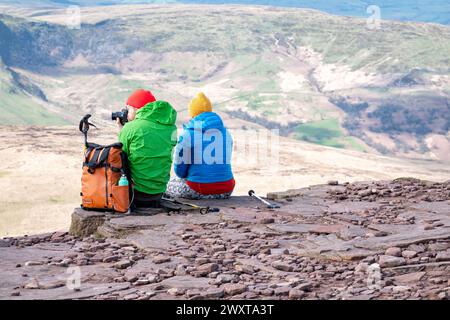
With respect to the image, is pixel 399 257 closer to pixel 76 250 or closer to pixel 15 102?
pixel 76 250

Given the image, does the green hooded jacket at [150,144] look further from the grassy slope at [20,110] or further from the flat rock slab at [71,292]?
the grassy slope at [20,110]

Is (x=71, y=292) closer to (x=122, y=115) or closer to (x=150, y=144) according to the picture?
(x=150, y=144)

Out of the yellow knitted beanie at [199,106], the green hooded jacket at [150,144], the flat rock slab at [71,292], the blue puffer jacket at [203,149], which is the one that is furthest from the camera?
the yellow knitted beanie at [199,106]

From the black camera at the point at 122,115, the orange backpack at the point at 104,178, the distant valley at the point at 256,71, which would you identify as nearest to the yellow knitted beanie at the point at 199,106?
the black camera at the point at 122,115

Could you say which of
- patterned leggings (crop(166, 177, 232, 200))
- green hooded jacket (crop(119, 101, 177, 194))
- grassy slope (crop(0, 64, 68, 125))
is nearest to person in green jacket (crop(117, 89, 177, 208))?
green hooded jacket (crop(119, 101, 177, 194))

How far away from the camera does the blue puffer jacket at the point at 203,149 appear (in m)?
11.3

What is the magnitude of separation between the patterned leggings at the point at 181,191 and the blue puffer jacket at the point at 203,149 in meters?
0.16

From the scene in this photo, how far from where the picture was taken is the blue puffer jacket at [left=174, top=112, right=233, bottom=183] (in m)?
11.3

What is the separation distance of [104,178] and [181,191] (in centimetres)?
184

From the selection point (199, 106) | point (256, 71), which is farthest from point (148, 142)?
point (256, 71)

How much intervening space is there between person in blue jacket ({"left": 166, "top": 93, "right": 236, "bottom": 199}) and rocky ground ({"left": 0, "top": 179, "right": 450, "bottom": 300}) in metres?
0.39

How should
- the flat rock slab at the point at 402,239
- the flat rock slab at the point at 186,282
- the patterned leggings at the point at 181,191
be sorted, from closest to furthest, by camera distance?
the flat rock slab at the point at 186,282 < the flat rock slab at the point at 402,239 < the patterned leggings at the point at 181,191

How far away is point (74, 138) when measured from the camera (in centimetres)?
4809
